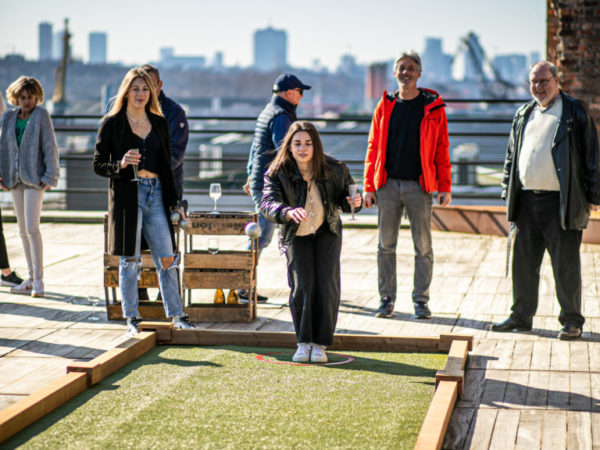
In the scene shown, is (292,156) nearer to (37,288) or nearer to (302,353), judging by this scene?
(302,353)

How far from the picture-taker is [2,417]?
4.48 meters

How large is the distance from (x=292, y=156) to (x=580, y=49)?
6.80 m

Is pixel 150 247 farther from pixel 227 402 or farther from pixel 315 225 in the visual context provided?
pixel 227 402

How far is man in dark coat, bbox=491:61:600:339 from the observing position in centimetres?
659

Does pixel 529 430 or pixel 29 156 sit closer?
pixel 529 430

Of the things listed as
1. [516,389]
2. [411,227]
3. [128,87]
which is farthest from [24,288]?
[516,389]

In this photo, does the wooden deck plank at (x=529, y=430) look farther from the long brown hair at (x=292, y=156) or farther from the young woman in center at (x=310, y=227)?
the long brown hair at (x=292, y=156)

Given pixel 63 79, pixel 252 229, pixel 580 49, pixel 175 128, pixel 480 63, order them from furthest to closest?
pixel 480 63
pixel 63 79
pixel 580 49
pixel 175 128
pixel 252 229

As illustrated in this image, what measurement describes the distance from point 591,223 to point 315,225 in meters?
6.25

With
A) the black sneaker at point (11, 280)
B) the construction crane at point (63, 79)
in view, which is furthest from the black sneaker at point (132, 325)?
the construction crane at point (63, 79)

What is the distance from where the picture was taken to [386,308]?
7555 millimetres

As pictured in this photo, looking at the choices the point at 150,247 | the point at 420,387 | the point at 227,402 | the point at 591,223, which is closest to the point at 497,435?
the point at 420,387

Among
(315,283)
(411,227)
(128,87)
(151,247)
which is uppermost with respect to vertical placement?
(128,87)

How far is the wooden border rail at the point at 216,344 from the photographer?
4516 mm
